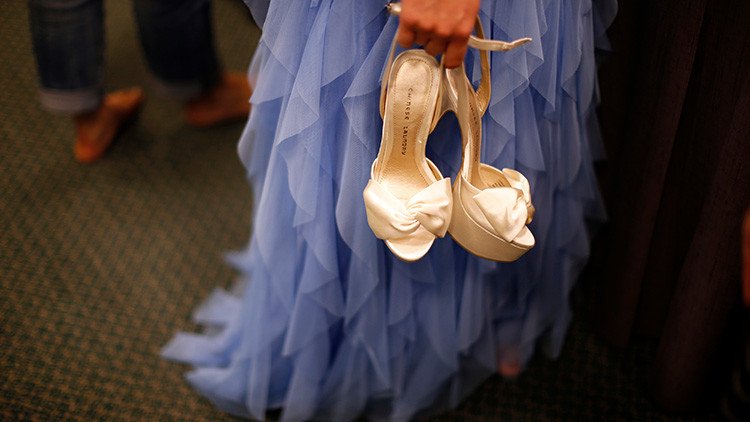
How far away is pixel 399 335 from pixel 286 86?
0.43 meters

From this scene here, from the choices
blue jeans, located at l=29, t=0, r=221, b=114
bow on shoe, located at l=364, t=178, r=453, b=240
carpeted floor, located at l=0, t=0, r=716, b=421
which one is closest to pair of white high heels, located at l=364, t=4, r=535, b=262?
bow on shoe, located at l=364, t=178, r=453, b=240

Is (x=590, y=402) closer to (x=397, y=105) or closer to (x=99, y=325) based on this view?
(x=397, y=105)

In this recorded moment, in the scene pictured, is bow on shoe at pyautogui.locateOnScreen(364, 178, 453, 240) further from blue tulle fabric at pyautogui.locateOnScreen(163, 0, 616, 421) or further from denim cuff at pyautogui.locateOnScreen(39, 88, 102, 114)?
denim cuff at pyautogui.locateOnScreen(39, 88, 102, 114)

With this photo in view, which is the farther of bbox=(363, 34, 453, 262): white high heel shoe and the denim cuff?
the denim cuff

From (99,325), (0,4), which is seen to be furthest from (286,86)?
(0,4)

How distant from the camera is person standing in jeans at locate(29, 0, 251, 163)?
1.33 m

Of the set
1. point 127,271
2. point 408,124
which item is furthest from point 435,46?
point 127,271

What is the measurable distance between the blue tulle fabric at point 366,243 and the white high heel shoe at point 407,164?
0.03 m

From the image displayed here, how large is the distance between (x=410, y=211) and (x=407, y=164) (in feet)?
0.26

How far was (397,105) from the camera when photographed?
2.68 ft

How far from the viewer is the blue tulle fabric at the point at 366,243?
0.80 m

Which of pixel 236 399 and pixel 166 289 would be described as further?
pixel 166 289

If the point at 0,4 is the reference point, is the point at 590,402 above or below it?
below

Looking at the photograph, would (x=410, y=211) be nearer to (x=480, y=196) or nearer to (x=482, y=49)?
(x=480, y=196)
